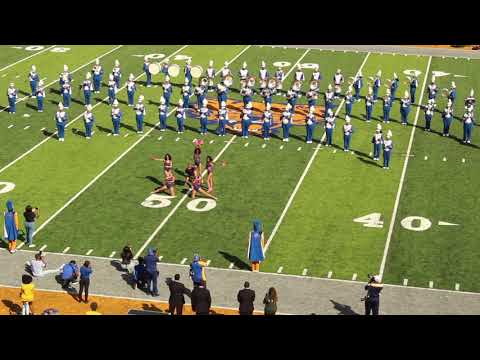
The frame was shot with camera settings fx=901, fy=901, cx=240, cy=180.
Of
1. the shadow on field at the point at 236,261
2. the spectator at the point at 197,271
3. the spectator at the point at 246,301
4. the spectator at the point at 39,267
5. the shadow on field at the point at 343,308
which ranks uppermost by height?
the spectator at the point at 246,301

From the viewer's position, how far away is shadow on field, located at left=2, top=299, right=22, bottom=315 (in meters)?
20.0

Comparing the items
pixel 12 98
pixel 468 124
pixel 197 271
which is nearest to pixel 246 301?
pixel 197 271

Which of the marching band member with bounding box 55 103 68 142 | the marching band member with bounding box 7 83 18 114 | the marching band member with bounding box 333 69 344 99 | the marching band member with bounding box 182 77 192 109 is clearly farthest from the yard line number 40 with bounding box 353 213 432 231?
the marching band member with bounding box 7 83 18 114

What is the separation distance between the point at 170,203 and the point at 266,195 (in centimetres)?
304

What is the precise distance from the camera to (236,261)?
2314 centimetres

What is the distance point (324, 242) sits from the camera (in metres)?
24.4

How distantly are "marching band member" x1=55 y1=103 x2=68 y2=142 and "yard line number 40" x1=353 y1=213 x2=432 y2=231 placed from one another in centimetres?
1257

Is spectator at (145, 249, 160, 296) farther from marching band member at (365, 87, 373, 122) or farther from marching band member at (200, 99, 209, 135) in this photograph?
marching band member at (365, 87, 373, 122)

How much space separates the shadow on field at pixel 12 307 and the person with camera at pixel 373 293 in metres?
7.64

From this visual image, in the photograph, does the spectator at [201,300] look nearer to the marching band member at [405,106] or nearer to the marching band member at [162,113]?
the marching band member at [162,113]

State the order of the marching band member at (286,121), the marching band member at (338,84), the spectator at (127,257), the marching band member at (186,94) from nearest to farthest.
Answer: the spectator at (127,257) < the marching band member at (286,121) < the marching band member at (186,94) < the marching band member at (338,84)

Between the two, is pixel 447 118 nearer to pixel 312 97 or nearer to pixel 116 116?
pixel 312 97

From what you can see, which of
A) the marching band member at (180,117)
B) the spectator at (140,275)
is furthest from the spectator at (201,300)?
the marching band member at (180,117)

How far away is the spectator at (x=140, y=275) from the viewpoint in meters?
21.1
